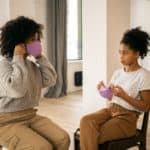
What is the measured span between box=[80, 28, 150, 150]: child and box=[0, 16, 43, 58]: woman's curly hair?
0.61m

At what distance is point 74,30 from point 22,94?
4514mm

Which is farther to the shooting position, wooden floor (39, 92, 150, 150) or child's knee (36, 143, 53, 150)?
wooden floor (39, 92, 150, 150)

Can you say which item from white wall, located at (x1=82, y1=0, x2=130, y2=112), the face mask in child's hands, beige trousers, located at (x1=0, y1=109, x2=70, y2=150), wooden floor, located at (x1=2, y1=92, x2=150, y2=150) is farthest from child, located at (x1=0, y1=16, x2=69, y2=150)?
white wall, located at (x1=82, y1=0, x2=130, y2=112)

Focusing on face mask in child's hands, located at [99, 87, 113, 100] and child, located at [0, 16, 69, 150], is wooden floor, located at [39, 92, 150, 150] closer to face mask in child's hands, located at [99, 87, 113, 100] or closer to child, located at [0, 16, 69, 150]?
face mask in child's hands, located at [99, 87, 113, 100]

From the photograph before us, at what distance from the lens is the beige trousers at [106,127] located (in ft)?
6.02

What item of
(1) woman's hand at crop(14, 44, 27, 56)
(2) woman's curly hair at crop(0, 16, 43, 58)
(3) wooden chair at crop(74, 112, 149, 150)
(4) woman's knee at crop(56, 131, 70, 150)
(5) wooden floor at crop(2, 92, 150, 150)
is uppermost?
(2) woman's curly hair at crop(0, 16, 43, 58)

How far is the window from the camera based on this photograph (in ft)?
19.3

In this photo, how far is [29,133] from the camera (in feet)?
5.32

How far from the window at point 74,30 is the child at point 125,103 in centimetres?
392

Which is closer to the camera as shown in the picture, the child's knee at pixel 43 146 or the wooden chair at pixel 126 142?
the child's knee at pixel 43 146

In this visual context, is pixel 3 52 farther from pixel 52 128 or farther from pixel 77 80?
pixel 77 80

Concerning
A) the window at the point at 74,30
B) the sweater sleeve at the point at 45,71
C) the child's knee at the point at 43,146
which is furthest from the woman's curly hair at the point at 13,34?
the window at the point at 74,30

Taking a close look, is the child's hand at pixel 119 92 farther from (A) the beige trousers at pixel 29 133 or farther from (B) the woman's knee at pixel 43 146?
(B) the woman's knee at pixel 43 146

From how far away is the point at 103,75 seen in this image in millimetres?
3328
